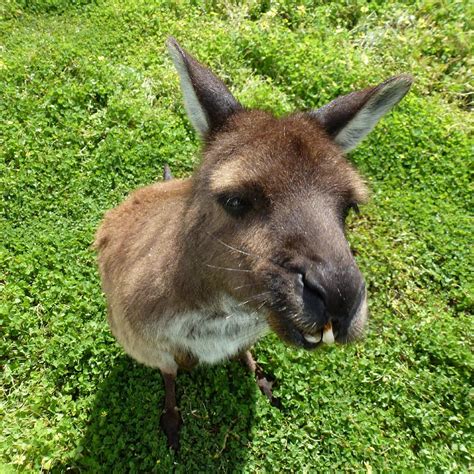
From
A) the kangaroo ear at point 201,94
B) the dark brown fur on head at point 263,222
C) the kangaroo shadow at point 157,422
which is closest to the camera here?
the dark brown fur on head at point 263,222

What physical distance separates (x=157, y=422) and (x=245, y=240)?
255 centimetres

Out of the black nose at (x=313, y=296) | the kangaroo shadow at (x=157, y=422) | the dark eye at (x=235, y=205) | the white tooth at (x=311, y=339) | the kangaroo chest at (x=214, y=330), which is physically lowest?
the kangaroo shadow at (x=157, y=422)

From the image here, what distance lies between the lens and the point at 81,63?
6293 millimetres

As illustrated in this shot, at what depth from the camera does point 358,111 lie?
2734 millimetres

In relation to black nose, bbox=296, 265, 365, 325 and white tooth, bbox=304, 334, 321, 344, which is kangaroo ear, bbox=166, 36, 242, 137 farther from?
white tooth, bbox=304, 334, 321, 344

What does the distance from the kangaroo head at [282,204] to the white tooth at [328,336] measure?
2 centimetres

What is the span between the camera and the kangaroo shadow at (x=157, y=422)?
392cm

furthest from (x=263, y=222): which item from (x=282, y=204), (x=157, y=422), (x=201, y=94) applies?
(x=157, y=422)

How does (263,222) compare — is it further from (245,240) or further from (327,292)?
(327,292)

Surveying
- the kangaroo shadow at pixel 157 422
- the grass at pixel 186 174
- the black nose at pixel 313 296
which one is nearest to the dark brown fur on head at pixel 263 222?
the black nose at pixel 313 296

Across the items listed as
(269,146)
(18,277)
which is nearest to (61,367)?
(18,277)

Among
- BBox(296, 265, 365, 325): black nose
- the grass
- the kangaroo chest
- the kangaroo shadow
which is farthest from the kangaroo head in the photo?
the grass

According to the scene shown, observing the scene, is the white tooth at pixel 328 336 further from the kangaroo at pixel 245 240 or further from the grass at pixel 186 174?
the grass at pixel 186 174

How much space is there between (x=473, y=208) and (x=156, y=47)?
16.9 feet
